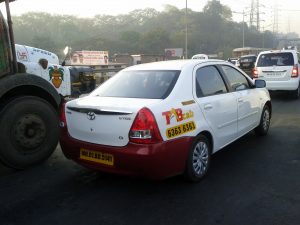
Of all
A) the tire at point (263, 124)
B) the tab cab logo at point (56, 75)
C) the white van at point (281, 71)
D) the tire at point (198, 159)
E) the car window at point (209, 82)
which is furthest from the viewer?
the white van at point (281, 71)

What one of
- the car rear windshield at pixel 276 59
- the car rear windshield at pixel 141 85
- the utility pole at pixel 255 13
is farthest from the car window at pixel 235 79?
the utility pole at pixel 255 13

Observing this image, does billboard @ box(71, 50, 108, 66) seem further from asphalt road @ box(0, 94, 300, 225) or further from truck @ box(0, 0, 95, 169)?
asphalt road @ box(0, 94, 300, 225)

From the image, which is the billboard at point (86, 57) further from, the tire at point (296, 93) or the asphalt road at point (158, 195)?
the asphalt road at point (158, 195)

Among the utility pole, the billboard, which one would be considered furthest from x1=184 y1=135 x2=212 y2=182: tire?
the utility pole

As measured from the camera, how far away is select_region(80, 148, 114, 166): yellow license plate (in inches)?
156

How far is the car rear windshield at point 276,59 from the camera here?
1145 cm

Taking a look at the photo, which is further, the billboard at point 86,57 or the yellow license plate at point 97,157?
the billboard at point 86,57

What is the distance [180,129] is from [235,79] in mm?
1961

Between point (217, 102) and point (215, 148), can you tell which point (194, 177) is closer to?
point (215, 148)

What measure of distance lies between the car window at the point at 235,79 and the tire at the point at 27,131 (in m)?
2.68

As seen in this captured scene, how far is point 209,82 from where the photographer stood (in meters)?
4.82

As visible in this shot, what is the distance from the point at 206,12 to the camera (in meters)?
122

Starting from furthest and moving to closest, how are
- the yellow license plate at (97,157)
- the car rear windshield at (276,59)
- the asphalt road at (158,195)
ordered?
1. the car rear windshield at (276,59)
2. the yellow license plate at (97,157)
3. the asphalt road at (158,195)

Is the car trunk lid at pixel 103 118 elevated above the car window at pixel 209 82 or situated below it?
below
